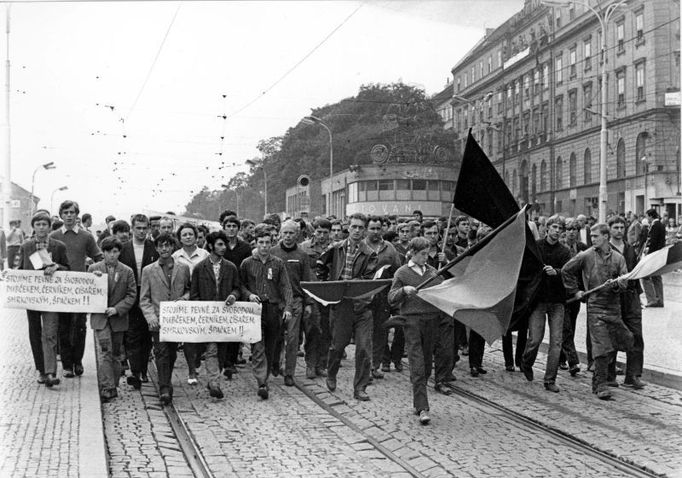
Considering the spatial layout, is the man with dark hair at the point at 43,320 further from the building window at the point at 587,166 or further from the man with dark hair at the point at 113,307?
the building window at the point at 587,166

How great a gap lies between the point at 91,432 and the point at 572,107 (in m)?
31.7

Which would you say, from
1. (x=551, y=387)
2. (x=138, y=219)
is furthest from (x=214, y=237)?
(x=551, y=387)

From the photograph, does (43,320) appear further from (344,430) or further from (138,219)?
(344,430)

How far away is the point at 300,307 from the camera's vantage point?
10.5m

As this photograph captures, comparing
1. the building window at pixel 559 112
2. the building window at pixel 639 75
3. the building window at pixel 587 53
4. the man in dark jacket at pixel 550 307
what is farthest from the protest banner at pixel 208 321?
the building window at pixel 559 112

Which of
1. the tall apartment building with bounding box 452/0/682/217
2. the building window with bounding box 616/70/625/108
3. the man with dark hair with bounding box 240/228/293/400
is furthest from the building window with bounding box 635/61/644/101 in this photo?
the man with dark hair with bounding box 240/228/293/400

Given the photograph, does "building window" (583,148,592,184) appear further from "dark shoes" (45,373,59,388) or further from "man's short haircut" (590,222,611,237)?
"dark shoes" (45,373,59,388)

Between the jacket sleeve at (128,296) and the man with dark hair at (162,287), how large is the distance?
20 centimetres

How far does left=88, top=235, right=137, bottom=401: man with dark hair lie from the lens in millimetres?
9165

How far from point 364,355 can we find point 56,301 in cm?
346

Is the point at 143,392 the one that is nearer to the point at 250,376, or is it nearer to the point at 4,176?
the point at 250,376

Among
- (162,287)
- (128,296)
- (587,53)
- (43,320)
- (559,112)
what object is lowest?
(43,320)

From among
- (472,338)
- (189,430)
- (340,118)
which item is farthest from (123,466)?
(340,118)

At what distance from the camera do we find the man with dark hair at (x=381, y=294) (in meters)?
10.5
